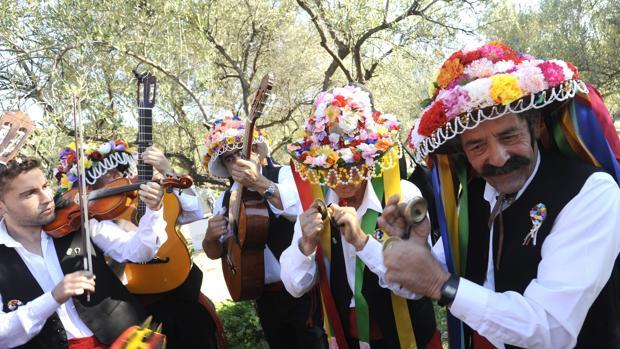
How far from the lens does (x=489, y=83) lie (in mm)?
1794

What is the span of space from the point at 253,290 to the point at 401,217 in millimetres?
1940

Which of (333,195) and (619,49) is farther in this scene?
(619,49)

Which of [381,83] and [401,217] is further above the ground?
[381,83]

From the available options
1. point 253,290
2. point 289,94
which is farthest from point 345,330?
point 289,94

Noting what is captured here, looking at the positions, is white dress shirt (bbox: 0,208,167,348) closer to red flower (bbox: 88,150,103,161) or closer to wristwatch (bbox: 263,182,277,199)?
wristwatch (bbox: 263,182,277,199)

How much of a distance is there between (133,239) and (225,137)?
3.89 ft

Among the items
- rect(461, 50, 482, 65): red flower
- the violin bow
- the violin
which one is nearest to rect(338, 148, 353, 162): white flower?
rect(461, 50, 482, 65): red flower

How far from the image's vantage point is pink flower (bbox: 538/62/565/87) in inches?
69.7

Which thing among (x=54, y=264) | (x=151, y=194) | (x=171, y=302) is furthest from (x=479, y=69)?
(x=171, y=302)

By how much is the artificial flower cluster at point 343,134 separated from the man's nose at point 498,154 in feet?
2.65

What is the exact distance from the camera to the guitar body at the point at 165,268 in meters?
3.62

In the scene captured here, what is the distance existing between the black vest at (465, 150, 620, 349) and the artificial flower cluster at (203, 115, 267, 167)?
2347mm

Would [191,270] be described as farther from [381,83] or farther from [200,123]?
[381,83]

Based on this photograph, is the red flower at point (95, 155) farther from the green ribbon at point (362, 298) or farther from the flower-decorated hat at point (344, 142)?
the green ribbon at point (362, 298)
